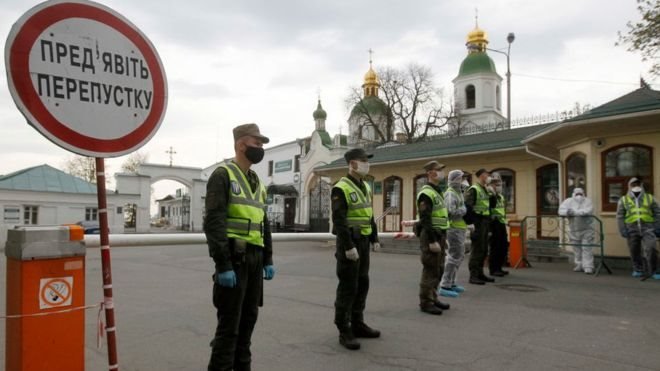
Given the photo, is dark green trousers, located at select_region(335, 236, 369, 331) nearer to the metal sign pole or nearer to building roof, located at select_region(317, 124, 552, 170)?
the metal sign pole

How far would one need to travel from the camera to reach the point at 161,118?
111 inches

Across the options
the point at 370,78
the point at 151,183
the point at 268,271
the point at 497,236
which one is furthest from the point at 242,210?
the point at 370,78

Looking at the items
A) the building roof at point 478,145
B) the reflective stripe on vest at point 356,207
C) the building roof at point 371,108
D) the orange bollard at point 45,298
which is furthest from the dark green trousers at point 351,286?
the building roof at point 371,108

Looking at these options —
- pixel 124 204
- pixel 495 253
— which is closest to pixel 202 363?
pixel 495 253

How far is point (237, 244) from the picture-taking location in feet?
11.5

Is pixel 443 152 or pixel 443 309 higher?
pixel 443 152

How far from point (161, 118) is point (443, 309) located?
504 cm

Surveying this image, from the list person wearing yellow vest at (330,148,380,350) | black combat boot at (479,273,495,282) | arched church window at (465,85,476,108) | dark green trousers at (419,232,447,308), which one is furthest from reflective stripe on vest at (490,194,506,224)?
arched church window at (465,85,476,108)

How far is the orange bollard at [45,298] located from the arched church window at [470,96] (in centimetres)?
4903

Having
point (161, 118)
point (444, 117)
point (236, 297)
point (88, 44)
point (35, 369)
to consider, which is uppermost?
point (444, 117)

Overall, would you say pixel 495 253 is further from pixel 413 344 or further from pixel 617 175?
pixel 413 344

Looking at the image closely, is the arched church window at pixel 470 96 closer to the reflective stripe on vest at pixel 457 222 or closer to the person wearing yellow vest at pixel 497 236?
the person wearing yellow vest at pixel 497 236

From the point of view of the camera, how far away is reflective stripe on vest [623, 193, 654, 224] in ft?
32.3

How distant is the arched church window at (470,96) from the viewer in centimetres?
4838
